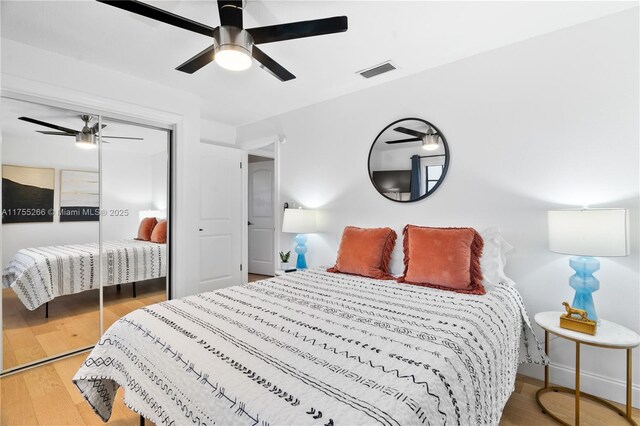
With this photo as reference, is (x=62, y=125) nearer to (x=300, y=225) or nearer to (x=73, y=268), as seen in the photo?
(x=73, y=268)

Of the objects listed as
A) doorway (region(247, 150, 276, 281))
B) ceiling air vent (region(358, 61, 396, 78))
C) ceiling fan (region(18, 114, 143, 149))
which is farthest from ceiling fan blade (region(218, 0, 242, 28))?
doorway (region(247, 150, 276, 281))

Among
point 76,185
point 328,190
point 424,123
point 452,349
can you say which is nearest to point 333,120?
point 328,190

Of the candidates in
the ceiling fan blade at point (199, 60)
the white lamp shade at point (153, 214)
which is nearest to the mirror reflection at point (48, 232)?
the white lamp shade at point (153, 214)

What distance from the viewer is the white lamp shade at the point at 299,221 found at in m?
3.29

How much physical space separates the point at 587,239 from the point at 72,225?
3.69m

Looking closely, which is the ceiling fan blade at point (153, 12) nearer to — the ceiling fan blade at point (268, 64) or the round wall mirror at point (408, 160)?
the ceiling fan blade at point (268, 64)

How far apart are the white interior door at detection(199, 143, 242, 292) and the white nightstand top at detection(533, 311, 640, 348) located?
3.53 m

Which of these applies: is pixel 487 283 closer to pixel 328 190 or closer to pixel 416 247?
pixel 416 247

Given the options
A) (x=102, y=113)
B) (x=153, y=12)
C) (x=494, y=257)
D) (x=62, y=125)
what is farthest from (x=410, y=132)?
(x=62, y=125)

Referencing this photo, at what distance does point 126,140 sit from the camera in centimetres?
289

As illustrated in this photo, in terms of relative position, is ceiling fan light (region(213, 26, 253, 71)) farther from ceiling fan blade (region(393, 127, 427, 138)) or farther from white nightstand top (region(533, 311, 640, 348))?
white nightstand top (region(533, 311, 640, 348))

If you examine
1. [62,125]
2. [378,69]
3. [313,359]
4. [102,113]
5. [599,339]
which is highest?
[378,69]

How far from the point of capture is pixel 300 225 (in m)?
3.29

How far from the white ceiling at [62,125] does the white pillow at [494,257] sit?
3194 millimetres
